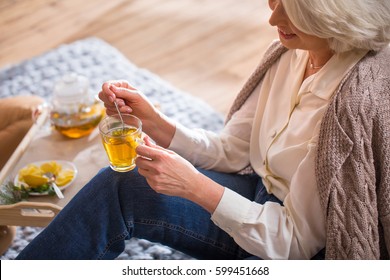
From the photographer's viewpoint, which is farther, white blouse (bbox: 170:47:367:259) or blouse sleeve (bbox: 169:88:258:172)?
blouse sleeve (bbox: 169:88:258:172)

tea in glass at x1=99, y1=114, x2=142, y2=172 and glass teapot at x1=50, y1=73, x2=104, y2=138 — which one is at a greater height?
tea in glass at x1=99, y1=114, x2=142, y2=172

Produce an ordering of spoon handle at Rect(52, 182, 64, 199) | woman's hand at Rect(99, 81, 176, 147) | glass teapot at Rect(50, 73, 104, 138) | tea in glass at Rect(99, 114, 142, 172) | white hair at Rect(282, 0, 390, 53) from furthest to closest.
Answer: glass teapot at Rect(50, 73, 104, 138)
spoon handle at Rect(52, 182, 64, 199)
woman's hand at Rect(99, 81, 176, 147)
tea in glass at Rect(99, 114, 142, 172)
white hair at Rect(282, 0, 390, 53)

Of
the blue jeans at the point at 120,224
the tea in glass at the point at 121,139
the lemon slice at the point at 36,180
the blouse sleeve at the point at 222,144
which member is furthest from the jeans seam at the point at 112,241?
the lemon slice at the point at 36,180

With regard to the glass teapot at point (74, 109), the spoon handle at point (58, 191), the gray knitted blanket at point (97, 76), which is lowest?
the gray knitted blanket at point (97, 76)

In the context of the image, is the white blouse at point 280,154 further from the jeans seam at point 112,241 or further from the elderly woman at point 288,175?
the jeans seam at point 112,241

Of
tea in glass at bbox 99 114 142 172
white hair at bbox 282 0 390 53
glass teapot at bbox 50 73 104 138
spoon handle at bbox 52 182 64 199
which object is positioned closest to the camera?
white hair at bbox 282 0 390 53

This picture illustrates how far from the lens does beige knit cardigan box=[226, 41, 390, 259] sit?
1406mm

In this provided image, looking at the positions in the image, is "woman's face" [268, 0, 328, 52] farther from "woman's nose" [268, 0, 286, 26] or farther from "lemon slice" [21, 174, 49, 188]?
"lemon slice" [21, 174, 49, 188]

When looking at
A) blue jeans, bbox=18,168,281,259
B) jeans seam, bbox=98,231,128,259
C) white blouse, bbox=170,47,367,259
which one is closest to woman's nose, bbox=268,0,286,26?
white blouse, bbox=170,47,367,259

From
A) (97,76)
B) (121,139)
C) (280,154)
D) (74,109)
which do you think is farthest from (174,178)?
(97,76)

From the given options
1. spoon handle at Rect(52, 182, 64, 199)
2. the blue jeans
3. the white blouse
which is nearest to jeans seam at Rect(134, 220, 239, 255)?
the blue jeans

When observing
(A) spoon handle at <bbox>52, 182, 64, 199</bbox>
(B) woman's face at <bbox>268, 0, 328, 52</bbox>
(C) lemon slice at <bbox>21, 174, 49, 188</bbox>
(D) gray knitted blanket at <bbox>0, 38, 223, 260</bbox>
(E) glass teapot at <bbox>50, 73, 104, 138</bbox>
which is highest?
(B) woman's face at <bbox>268, 0, 328, 52</bbox>

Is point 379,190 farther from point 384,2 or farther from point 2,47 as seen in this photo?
point 2,47

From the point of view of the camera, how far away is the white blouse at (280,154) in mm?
1480
